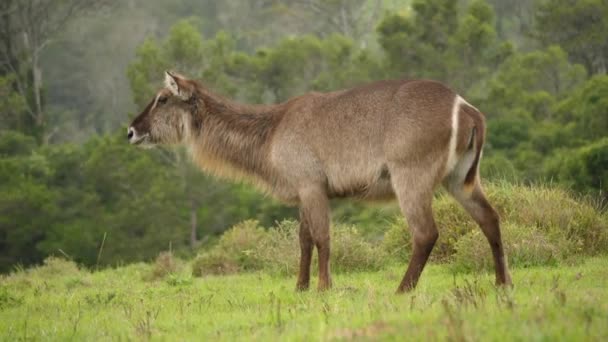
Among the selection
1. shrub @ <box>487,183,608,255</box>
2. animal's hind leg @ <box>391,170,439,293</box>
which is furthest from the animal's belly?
shrub @ <box>487,183,608,255</box>

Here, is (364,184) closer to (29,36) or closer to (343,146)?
(343,146)

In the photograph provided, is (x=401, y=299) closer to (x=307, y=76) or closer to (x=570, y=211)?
(x=570, y=211)

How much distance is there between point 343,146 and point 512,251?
2314mm

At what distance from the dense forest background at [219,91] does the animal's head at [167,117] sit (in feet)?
33.5

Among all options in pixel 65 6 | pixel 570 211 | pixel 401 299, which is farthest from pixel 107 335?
pixel 65 6

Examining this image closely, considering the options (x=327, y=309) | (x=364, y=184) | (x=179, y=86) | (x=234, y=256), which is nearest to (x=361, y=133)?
(x=364, y=184)

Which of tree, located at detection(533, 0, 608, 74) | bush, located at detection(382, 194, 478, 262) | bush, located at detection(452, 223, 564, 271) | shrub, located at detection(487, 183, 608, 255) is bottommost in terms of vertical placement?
tree, located at detection(533, 0, 608, 74)

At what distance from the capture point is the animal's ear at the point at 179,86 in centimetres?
883

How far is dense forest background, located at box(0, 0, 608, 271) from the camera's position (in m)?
26.6

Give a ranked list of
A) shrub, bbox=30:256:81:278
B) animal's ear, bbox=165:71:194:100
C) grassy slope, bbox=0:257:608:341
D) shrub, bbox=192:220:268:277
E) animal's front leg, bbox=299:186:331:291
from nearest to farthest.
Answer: grassy slope, bbox=0:257:608:341 < animal's front leg, bbox=299:186:331:291 < animal's ear, bbox=165:71:194:100 < shrub, bbox=192:220:268:277 < shrub, bbox=30:256:81:278

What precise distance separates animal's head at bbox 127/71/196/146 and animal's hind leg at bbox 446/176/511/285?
3038 mm

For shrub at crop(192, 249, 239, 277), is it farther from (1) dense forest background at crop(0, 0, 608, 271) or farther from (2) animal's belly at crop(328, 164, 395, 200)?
(1) dense forest background at crop(0, 0, 608, 271)

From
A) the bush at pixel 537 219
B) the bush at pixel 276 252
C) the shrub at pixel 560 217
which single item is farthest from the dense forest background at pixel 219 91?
the shrub at pixel 560 217

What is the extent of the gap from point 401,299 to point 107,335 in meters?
2.01
